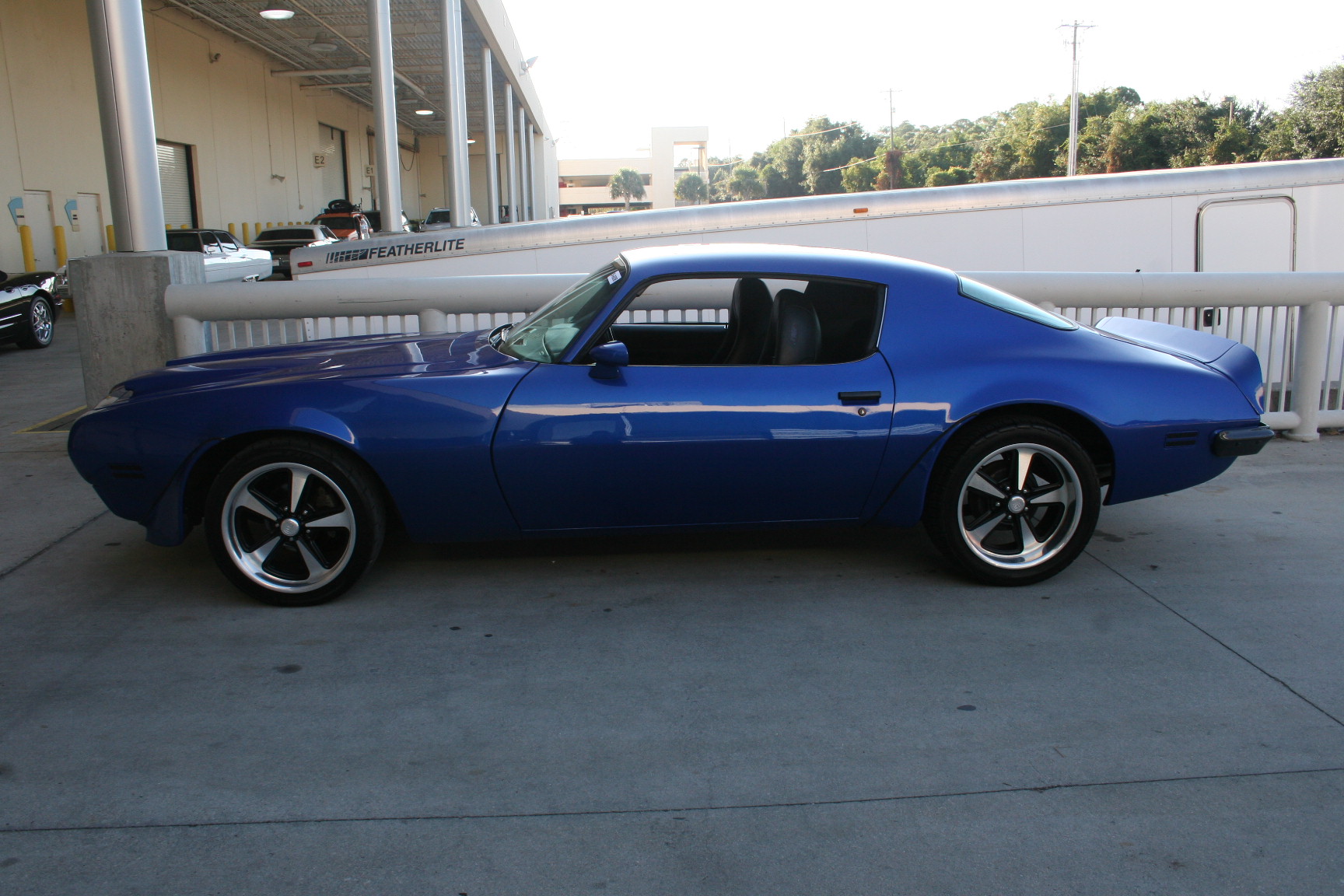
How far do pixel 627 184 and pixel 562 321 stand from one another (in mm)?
149237

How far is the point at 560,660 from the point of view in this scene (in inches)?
134

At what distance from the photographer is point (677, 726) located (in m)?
2.98

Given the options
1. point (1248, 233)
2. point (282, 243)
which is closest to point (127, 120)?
point (1248, 233)

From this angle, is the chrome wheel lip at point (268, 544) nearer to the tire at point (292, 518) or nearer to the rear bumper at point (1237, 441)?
the tire at point (292, 518)

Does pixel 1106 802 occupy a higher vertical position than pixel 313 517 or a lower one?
lower

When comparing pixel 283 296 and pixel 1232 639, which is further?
pixel 283 296

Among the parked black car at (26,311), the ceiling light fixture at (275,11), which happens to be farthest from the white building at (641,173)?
the parked black car at (26,311)

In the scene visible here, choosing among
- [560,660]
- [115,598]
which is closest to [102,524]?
[115,598]

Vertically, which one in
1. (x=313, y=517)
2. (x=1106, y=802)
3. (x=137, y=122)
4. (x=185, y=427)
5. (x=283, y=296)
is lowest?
(x=1106, y=802)

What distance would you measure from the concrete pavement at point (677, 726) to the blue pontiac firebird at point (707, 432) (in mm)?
317

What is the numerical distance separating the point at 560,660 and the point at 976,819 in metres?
1.47

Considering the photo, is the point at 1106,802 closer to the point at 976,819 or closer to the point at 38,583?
the point at 976,819

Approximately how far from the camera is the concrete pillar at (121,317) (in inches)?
248

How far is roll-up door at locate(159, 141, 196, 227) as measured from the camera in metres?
25.6
